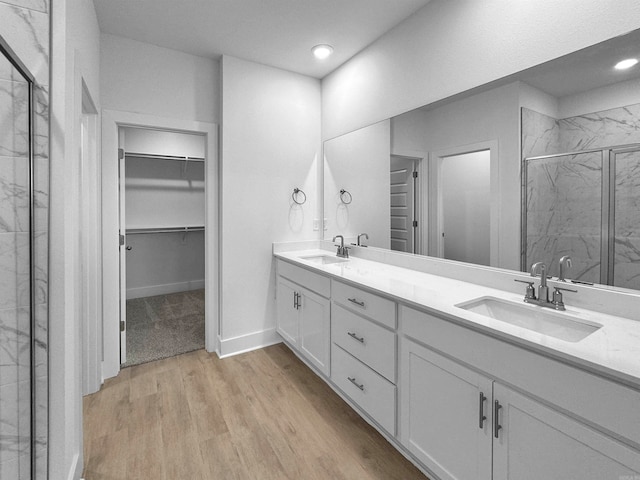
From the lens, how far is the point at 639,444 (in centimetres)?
81

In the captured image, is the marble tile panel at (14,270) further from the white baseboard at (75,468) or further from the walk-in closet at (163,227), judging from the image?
the walk-in closet at (163,227)

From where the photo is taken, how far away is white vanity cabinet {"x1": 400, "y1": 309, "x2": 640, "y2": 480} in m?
0.91

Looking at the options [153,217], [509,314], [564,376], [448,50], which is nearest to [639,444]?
[564,376]

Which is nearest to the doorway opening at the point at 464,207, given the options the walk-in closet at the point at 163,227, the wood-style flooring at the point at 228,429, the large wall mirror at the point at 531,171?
the large wall mirror at the point at 531,171

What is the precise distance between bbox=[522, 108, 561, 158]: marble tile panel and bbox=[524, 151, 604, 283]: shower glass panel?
4cm

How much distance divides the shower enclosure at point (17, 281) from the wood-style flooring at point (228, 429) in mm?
608

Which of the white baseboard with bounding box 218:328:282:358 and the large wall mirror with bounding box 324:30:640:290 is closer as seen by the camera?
the large wall mirror with bounding box 324:30:640:290

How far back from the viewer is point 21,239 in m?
1.16

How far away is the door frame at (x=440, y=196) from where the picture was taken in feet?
5.73

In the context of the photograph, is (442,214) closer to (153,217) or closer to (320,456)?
(320,456)

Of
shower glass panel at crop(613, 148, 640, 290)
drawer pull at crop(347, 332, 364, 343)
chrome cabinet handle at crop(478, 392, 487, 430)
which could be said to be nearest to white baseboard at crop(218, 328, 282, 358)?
drawer pull at crop(347, 332, 364, 343)

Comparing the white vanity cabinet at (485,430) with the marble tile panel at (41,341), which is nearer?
the white vanity cabinet at (485,430)

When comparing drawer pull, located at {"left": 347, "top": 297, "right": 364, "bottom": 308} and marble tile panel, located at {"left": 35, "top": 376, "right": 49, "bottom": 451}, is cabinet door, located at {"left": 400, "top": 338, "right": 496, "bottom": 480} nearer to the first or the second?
drawer pull, located at {"left": 347, "top": 297, "right": 364, "bottom": 308}

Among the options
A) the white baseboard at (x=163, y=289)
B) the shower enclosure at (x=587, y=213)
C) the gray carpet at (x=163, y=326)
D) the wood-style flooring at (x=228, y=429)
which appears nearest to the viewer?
the shower enclosure at (x=587, y=213)
